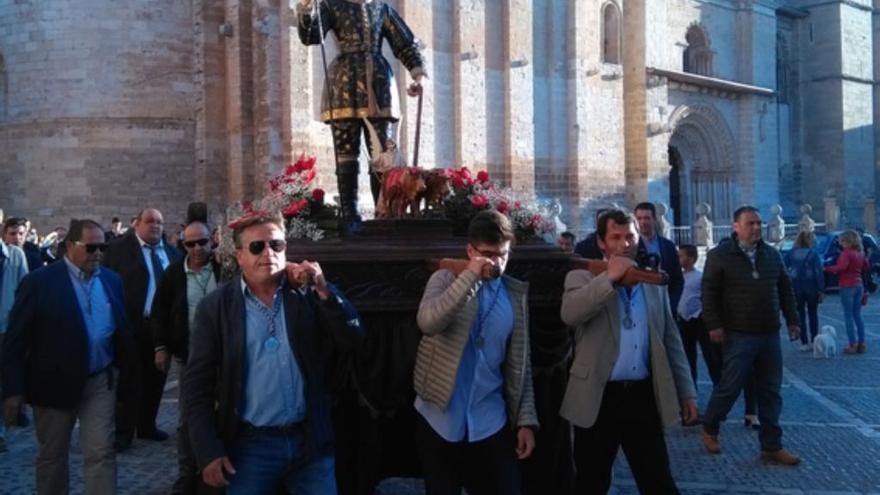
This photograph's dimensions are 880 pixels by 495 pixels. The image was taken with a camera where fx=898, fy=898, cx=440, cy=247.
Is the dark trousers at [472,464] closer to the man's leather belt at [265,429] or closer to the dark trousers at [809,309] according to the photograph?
the man's leather belt at [265,429]

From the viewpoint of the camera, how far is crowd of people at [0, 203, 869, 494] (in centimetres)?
369

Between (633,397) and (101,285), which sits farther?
(101,285)

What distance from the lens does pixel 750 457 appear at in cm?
725

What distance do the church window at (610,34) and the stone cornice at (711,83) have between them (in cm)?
127

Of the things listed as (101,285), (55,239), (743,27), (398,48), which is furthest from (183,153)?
(743,27)

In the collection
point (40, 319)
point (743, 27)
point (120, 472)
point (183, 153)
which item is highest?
point (743, 27)

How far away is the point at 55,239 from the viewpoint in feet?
52.2

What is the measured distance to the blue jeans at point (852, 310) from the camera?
42.6 ft

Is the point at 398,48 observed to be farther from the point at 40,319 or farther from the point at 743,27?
the point at 743,27

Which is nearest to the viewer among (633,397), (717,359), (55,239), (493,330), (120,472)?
(493,330)

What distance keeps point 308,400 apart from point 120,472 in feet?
13.1

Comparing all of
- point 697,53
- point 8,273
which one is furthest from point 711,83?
point 8,273

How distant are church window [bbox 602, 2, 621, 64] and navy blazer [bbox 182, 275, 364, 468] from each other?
27.3 meters

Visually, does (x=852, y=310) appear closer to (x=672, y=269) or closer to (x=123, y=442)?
(x=672, y=269)
